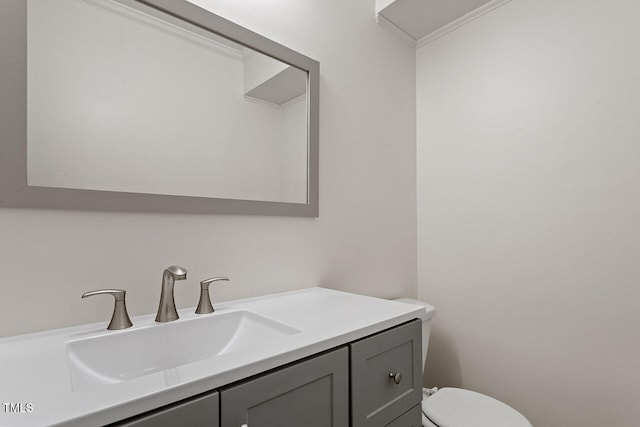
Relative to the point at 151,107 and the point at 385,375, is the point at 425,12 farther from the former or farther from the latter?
the point at 385,375

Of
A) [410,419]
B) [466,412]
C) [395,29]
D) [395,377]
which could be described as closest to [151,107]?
[395,377]

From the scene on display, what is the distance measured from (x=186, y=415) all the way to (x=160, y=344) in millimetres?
363

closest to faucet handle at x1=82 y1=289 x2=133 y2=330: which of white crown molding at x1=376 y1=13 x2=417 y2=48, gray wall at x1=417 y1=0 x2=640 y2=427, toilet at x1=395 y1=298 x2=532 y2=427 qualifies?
toilet at x1=395 y1=298 x2=532 y2=427

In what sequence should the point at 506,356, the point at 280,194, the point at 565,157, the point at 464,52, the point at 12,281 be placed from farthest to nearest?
the point at 464,52, the point at 506,356, the point at 565,157, the point at 280,194, the point at 12,281

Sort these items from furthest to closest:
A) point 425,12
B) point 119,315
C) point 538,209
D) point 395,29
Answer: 1. point 395,29
2. point 425,12
3. point 538,209
4. point 119,315

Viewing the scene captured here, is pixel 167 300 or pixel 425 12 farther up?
pixel 425 12

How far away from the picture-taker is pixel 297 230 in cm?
125

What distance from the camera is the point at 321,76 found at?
1.35 meters

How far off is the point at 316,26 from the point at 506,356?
174 cm

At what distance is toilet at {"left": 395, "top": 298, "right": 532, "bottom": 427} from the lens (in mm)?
1124

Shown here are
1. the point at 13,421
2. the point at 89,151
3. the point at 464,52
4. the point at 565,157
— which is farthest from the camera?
the point at 464,52

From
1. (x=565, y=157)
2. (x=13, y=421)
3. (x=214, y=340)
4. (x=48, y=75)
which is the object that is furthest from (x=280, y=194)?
(x=565, y=157)

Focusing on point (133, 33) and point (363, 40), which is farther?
point (363, 40)

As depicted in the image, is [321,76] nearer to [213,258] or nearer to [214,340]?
[213,258]
